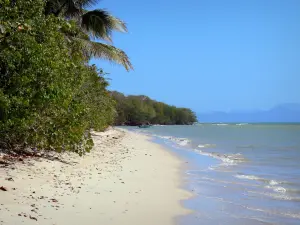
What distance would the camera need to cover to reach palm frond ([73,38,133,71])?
1359 centimetres

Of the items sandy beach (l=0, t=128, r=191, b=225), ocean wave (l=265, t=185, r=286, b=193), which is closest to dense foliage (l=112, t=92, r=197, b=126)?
sandy beach (l=0, t=128, r=191, b=225)

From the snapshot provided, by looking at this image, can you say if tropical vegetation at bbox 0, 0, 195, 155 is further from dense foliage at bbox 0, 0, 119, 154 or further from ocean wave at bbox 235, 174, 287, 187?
ocean wave at bbox 235, 174, 287, 187

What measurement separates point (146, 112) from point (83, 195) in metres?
111

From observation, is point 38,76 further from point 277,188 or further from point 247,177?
point 247,177

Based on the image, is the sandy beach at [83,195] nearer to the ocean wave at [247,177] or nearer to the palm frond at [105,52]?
the ocean wave at [247,177]

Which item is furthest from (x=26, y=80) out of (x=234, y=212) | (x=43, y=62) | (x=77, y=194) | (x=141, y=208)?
(x=234, y=212)

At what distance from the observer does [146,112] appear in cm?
11781

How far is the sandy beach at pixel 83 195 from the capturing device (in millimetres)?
5604

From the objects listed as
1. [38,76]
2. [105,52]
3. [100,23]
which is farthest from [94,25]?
[38,76]

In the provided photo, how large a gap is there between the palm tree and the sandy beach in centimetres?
480

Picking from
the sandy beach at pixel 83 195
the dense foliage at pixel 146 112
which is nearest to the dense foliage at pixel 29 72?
the sandy beach at pixel 83 195

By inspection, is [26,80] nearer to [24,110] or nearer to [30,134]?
[24,110]

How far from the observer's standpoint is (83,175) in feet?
30.5

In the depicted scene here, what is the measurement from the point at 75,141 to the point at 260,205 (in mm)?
5572
